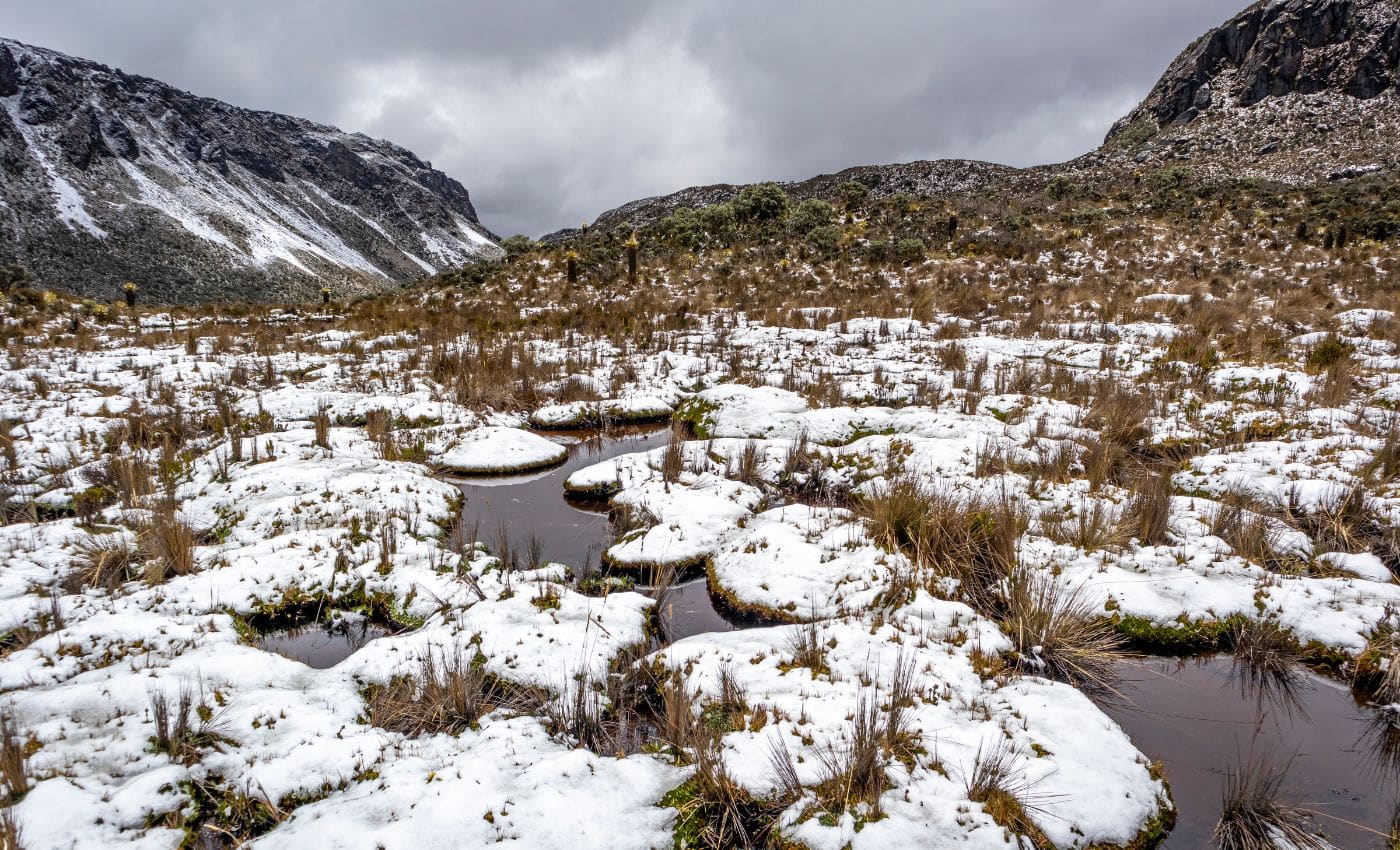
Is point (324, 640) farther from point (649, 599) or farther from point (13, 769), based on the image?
point (649, 599)

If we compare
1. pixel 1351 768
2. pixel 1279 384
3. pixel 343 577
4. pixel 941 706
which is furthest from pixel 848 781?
pixel 1279 384

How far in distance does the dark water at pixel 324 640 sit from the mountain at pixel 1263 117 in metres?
35.8

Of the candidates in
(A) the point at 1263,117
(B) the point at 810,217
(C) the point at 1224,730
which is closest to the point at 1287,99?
(A) the point at 1263,117

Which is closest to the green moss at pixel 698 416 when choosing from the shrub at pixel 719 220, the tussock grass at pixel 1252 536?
the tussock grass at pixel 1252 536

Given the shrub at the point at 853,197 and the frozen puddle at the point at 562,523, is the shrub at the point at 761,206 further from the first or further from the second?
the frozen puddle at the point at 562,523

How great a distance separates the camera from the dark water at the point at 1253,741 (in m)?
2.94

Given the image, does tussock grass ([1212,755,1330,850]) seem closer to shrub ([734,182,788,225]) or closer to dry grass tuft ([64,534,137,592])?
dry grass tuft ([64,534,137,592])

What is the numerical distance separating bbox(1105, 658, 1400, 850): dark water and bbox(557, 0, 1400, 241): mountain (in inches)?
1479

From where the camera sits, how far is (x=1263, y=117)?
44.5 metres

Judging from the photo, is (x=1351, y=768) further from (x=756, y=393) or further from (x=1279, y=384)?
(x=1279, y=384)

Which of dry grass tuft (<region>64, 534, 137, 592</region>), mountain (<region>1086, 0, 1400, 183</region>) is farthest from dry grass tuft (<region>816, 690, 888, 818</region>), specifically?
mountain (<region>1086, 0, 1400, 183</region>)

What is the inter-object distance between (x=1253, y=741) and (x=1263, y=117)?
63.3 metres

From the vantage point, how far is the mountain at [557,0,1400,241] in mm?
37781

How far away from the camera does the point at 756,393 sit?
10.4 metres
